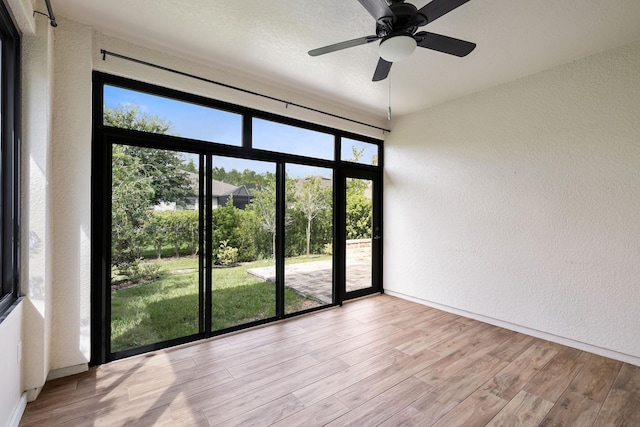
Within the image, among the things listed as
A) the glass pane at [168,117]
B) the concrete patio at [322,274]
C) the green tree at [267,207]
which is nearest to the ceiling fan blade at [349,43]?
the glass pane at [168,117]

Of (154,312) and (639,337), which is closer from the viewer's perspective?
(639,337)

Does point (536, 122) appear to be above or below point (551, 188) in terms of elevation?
above

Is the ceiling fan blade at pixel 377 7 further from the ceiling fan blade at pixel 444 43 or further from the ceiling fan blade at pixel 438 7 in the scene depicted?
A: the ceiling fan blade at pixel 444 43

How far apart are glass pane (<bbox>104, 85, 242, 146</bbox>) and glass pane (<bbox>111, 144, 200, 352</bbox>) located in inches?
9.6

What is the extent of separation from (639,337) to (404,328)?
6.84 feet

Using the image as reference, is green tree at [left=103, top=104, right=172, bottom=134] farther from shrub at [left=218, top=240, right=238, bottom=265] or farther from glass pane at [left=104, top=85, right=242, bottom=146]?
shrub at [left=218, top=240, right=238, bottom=265]

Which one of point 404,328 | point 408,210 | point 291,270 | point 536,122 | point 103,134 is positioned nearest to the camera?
point 103,134

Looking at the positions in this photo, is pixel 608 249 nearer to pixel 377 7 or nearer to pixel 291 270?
pixel 377 7

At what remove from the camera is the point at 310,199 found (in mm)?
3965

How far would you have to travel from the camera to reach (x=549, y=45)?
8.65 feet

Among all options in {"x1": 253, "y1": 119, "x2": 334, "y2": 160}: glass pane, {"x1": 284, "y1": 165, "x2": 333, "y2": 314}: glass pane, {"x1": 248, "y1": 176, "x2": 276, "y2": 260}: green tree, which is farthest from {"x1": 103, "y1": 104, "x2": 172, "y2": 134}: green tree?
{"x1": 284, "y1": 165, "x2": 333, "y2": 314}: glass pane

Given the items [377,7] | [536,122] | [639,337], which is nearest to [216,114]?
[377,7]

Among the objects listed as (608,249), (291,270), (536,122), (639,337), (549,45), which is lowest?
(639,337)

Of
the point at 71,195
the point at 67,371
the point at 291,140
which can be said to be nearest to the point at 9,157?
the point at 71,195
